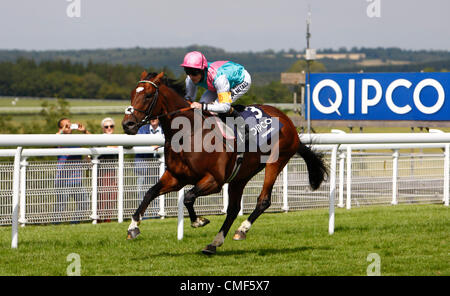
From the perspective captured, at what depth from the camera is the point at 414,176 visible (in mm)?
11570

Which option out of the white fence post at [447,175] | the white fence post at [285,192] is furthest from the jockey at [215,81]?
the white fence post at [447,175]

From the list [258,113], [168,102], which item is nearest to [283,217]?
[258,113]

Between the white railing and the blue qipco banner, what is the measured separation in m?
5.41

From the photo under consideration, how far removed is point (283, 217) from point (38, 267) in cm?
431

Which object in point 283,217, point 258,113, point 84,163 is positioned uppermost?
point 258,113

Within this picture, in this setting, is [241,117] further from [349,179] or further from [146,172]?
[349,179]

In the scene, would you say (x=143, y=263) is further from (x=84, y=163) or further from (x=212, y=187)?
(x=84, y=163)

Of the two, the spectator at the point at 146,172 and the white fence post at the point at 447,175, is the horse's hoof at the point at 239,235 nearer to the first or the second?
the spectator at the point at 146,172

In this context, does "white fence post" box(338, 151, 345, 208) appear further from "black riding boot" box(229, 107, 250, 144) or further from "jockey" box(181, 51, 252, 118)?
"black riding boot" box(229, 107, 250, 144)

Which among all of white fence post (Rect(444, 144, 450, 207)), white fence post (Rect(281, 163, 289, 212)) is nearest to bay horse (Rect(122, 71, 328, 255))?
white fence post (Rect(281, 163, 289, 212))

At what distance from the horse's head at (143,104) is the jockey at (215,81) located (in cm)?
29

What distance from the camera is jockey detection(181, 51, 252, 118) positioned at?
571 cm

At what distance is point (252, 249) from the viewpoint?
6.12m

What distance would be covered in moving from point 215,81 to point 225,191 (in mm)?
3886
